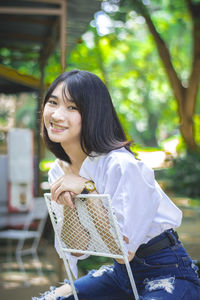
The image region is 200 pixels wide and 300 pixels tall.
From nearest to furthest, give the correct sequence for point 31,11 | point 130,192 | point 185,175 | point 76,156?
point 130,192 → point 76,156 → point 31,11 → point 185,175

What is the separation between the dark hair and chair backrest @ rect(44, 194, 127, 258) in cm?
19

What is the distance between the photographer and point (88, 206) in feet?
4.91

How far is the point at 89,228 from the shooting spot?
152cm

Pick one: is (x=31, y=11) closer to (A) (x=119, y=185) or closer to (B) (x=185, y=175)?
(A) (x=119, y=185)

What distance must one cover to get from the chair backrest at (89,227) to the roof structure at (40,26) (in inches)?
121

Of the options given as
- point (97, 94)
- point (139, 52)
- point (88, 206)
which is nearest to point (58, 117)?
point (97, 94)

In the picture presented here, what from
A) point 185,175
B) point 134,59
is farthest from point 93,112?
point 134,59

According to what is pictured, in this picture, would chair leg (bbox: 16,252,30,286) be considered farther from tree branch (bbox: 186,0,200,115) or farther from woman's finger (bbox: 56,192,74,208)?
tree branch (bbox: 186,0,200,115)

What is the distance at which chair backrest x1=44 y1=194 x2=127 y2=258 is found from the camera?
4.74ft

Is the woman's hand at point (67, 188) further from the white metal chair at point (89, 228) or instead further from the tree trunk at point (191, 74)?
the tree trunk at point (191, 74)

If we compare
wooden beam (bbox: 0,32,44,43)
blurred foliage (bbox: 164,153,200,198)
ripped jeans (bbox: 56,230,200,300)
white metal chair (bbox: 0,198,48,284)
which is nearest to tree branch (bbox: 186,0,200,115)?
blurred foliage (bbox: 164,153,200,198)

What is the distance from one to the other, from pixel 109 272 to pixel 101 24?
10.6 m

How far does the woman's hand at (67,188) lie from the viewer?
1510mm

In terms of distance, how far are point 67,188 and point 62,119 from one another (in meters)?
0.23
